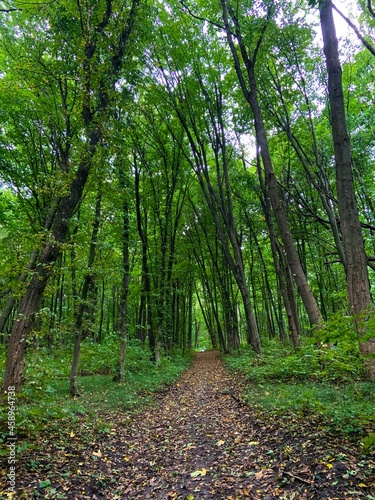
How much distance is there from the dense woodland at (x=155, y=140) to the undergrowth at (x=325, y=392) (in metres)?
0.39

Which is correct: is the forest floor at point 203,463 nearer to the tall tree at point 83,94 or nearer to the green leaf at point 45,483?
the green leaf at point 45,483

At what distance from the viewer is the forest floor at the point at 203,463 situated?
309 cm

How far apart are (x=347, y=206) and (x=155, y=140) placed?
1202 centimetres

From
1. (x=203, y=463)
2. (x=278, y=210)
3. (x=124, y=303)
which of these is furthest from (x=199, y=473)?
(x=124, y=303)

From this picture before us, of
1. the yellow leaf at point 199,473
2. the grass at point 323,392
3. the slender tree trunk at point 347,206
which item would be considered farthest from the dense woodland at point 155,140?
the yellow leaf at point 199,473

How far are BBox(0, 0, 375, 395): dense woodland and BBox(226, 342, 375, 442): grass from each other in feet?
1.49

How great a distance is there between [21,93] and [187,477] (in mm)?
12696

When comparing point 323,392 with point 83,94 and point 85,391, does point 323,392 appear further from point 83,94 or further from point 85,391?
point 83,94

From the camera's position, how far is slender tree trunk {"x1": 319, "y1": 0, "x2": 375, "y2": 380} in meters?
4.54

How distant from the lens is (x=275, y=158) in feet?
48.9

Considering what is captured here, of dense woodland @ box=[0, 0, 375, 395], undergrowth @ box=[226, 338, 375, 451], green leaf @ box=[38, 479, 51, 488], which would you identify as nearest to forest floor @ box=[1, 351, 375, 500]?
green leaf @ box=[38, 479, 51, 488]

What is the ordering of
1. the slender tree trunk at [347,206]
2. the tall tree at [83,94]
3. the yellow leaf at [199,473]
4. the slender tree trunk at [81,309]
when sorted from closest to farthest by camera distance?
the yellow leaf at [199,473], the slender tree trunk at [347,206], the tall tree at [83,94], the slender tree trunk at [81,309]

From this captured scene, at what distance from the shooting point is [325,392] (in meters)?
5.64

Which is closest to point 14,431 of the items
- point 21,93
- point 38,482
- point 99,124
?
point 38,482
